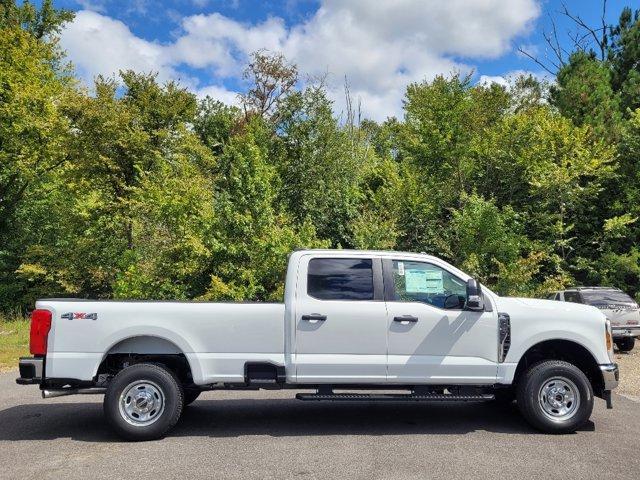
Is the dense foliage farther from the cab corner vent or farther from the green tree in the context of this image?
the cab corner vent

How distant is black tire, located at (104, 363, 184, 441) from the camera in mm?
6418

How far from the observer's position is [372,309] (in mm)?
6742

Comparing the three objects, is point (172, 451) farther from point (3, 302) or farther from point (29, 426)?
point (3, 302)

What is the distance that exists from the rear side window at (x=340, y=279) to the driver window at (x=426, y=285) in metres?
0.34

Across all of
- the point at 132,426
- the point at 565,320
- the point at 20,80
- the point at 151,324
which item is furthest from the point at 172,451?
the point at 20,80

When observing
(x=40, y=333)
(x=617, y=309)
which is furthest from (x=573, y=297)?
(x=40, y=333)

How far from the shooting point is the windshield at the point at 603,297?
1509cm

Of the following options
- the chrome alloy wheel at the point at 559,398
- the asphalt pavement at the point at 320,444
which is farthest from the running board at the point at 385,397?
the chrome alloy wheel at the point at 559,398

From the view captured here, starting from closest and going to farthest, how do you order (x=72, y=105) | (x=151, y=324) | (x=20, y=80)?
(x=151, y=324), (x=72, y=105), (x=20, y=80)

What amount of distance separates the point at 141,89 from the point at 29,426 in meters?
16.5

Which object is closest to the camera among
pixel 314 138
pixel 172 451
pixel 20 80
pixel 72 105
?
pixel 172 451

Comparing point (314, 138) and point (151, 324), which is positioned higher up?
point (314, 138)

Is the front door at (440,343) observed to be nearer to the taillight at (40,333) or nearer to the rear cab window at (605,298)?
the taillight at (40,333)

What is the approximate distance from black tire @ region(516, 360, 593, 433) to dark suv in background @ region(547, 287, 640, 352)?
8.10 metres
